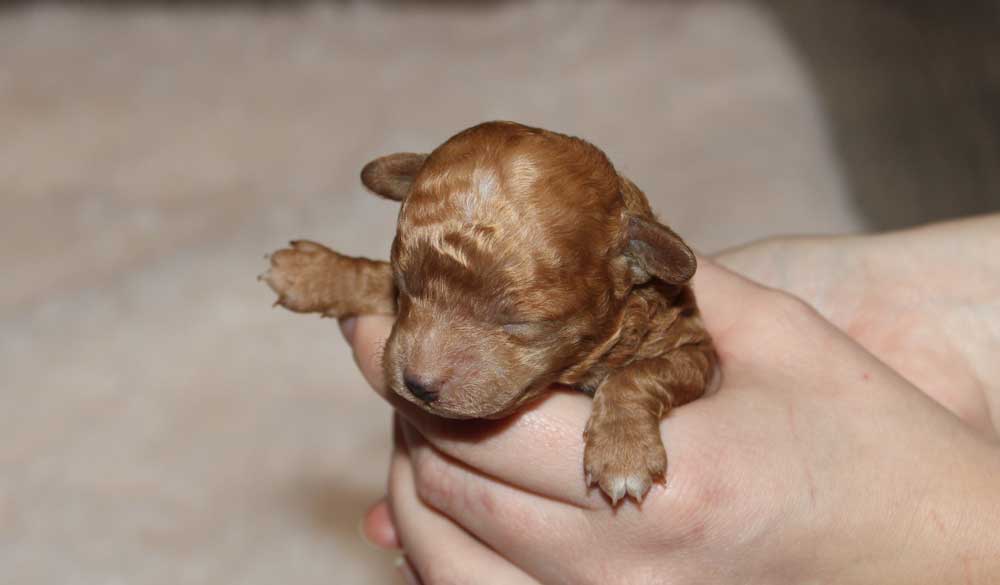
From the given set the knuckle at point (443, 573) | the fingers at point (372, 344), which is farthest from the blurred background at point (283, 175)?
the fingers at point (372, 344)

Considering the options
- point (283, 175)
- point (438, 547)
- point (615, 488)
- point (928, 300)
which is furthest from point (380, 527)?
point (283, 175)

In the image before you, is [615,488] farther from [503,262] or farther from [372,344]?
[372,344]

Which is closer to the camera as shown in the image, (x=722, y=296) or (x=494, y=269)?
(x=494, y=269)

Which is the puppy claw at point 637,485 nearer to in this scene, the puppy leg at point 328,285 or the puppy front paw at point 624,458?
the puppy front paw at point 624,458

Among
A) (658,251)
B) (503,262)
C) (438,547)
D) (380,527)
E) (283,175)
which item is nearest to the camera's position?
(503,262)

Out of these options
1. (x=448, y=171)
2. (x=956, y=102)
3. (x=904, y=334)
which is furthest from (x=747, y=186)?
(x=448, y=171)

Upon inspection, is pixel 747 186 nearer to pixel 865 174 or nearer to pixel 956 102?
pixel 865 174
